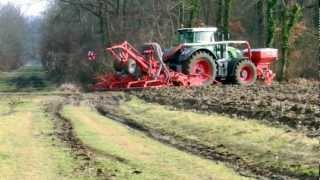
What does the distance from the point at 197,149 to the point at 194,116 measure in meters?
5.08

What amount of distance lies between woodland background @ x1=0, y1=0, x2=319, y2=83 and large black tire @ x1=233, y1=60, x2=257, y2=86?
462 inches

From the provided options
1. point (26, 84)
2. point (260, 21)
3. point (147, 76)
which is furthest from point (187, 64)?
point (26, 84)

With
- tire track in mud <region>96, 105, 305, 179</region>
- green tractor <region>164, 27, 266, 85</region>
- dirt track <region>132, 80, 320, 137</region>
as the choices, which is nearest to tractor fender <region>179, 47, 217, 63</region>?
green tractor <region>164, 27, 266, 85</region>

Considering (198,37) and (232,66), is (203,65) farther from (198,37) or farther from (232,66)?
(232,66)

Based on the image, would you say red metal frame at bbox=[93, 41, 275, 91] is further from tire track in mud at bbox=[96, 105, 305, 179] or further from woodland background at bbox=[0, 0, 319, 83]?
woodland background at bbox=[0, 0, 319, 83]

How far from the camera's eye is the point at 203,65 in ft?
95.2

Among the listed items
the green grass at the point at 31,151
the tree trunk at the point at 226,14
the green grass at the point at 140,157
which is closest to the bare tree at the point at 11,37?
the tree trunk at the point at 226,14

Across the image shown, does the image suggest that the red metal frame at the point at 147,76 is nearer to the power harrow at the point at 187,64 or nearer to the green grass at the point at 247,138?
the power harrow at the point at 187,64

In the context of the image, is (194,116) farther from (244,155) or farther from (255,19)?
(255,19)

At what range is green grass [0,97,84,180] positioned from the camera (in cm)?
1091

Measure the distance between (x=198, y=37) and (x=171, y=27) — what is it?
1935 centimetres

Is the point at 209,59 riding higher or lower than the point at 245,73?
higher

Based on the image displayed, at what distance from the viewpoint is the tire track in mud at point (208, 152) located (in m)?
10.4

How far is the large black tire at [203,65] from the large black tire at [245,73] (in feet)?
3.78
